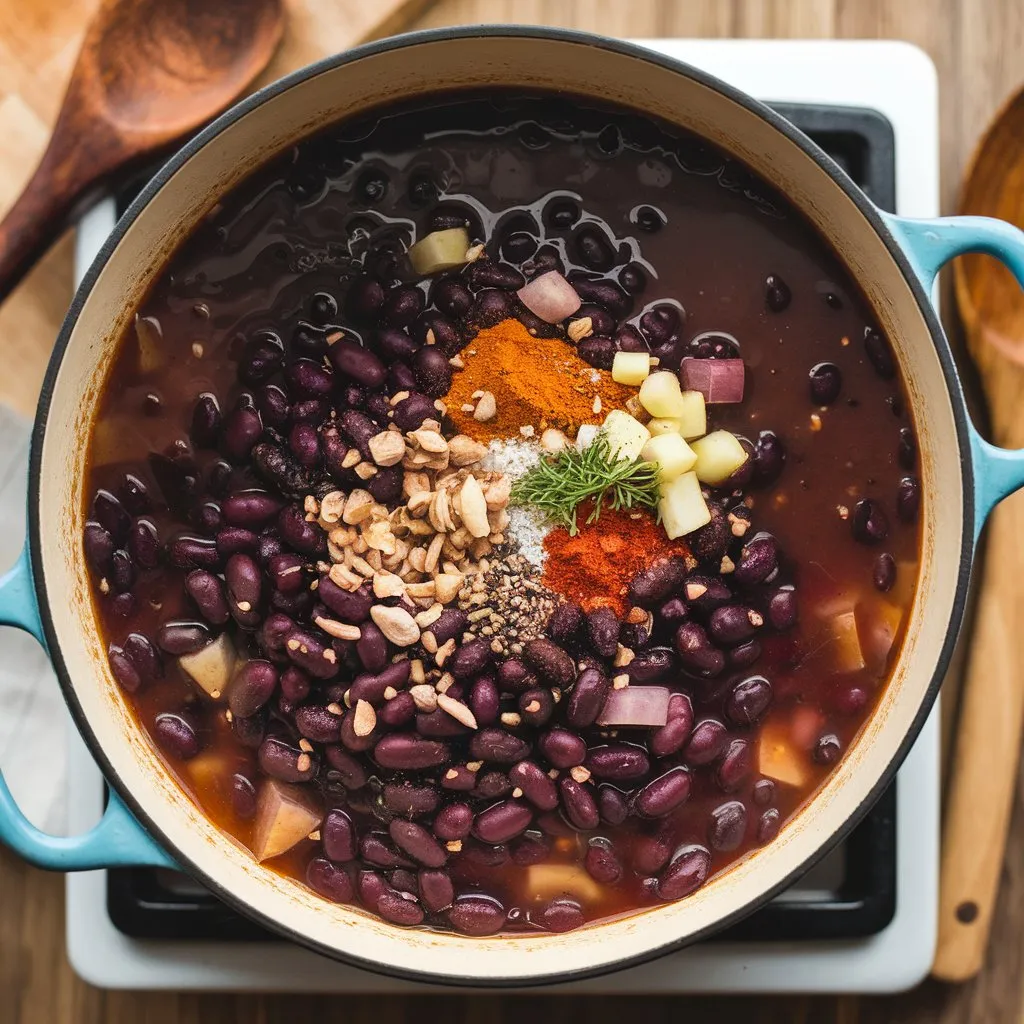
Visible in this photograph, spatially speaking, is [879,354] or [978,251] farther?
[879,354]

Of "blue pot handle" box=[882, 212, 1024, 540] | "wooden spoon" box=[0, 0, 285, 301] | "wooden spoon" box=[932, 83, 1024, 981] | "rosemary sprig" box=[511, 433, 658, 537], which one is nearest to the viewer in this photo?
"blue pot handle" box=[882, 212, 1024, 540]

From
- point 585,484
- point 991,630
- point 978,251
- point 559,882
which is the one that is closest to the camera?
point 978,251

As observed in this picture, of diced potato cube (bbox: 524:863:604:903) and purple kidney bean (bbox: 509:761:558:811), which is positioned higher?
purple kidney bean (bbox: 509:761:558:811)

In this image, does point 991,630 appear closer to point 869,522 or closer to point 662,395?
point 869,522

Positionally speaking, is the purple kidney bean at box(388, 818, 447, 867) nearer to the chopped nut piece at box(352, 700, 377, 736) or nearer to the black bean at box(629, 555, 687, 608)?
the chopped nut piece at box(352, 700, 377, 736)

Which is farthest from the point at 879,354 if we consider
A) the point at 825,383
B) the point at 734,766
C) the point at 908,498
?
the point at 734,766

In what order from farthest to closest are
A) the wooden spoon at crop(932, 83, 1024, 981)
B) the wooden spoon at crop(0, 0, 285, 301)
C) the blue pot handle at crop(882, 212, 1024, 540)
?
the wooden spoon at crop(932, 83, 1024, 981) < the wooden spoon at crop(0, 0, 285, 301) < the blue pot handle at crop(882, 212, 1024, 540)

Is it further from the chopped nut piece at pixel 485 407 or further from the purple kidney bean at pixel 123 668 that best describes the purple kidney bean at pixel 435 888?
the chopped nut piece at pixel 485 407

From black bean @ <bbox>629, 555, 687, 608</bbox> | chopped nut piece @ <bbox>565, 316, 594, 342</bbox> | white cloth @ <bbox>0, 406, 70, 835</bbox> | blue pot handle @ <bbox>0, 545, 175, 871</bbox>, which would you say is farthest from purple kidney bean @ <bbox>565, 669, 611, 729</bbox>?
white cloth @ <bbox>0, 406, 70, 835</bbox>

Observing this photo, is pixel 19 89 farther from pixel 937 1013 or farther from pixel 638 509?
pixel 937 1013
